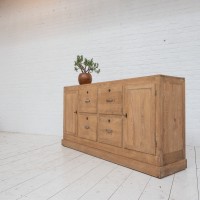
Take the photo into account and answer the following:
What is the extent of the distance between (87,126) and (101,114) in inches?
12.6

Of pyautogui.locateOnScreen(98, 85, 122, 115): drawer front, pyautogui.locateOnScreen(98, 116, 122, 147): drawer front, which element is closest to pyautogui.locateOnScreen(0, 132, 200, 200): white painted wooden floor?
pyautogui.locateOnScreen(98, 116, 122, 147): drawer front

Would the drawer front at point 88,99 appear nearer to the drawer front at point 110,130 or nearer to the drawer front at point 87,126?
the drawer front at point 87,126

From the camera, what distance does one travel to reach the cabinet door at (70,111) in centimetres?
307

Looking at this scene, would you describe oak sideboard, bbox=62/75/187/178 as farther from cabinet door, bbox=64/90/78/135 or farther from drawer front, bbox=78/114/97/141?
cabinet door, bbox=64/90/78/135

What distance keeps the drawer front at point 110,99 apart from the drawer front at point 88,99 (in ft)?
0.34

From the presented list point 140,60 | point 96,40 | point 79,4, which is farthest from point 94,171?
point 79,4

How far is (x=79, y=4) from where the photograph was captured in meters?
4.12

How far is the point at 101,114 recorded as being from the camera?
2580 mm

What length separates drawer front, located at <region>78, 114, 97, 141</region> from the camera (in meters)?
2.68

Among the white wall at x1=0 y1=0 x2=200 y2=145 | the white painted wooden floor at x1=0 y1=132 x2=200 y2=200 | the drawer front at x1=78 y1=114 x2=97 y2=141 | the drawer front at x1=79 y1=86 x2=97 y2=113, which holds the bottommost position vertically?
the white painted wooden floor at x1=0 y1=132 x2=200 y2=200

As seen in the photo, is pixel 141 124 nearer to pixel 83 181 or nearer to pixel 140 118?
pixel 140 118

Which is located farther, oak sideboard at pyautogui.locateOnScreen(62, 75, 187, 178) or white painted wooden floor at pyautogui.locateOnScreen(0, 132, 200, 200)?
oak sideboard at pyautogui.locateOnScreen(62, 75, 187, 178)

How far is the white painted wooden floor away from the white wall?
1.51 meters

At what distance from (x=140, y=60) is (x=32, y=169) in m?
2.31
